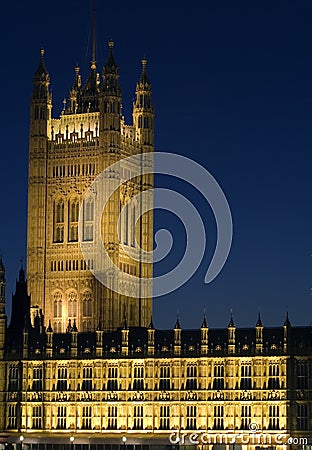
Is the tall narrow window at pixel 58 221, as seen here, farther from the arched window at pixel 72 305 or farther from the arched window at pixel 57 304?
the arched window at pixel 72 305

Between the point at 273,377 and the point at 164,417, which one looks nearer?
the point at 273,377

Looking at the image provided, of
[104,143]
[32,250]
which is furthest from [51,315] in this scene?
[104,143]

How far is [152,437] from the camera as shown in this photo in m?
133

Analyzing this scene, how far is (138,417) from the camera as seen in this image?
13500 centimetres

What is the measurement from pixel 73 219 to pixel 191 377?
1373 inches

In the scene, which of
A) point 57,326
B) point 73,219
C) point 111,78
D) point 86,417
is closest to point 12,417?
point 86,417

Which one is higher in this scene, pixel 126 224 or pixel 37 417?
pixel 126 224

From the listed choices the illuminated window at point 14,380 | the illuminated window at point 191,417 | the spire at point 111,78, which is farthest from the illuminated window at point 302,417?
the spire at point 111,78

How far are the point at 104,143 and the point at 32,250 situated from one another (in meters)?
13.1

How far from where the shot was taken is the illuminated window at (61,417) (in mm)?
137875

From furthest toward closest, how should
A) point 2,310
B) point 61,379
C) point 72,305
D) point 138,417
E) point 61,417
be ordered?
1. point 72,305
2. point 2,310
3. point 61,379
4. point 61,417
5. point 138,417

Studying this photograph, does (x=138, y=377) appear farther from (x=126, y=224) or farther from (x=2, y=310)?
(x=126, y=224)

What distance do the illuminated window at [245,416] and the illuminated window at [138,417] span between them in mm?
9059

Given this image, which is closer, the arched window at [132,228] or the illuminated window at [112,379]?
the illuminated window at [112,379]
